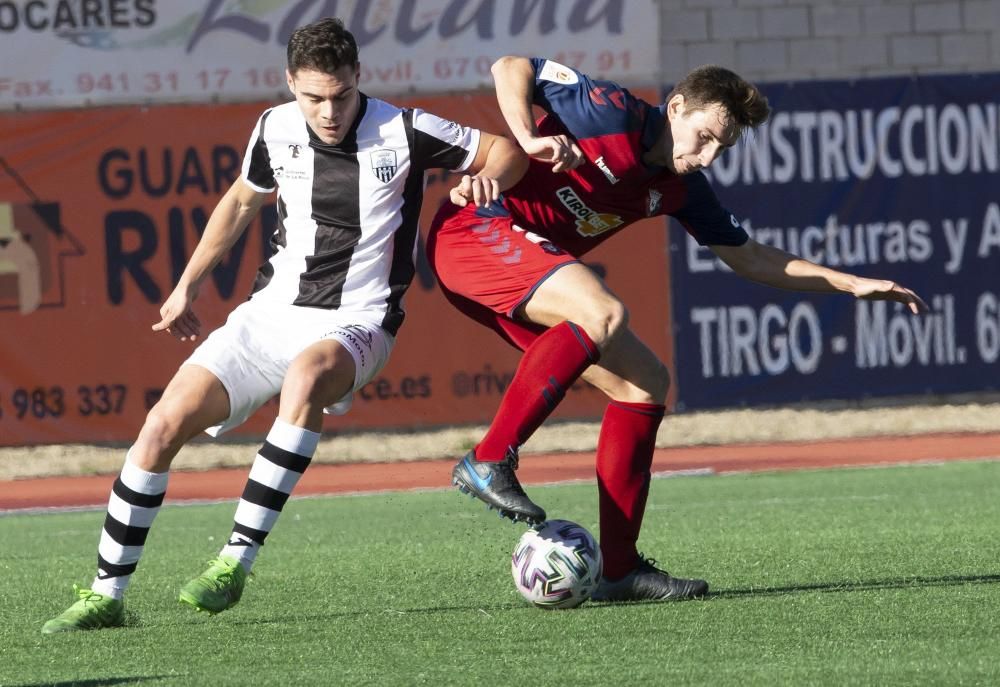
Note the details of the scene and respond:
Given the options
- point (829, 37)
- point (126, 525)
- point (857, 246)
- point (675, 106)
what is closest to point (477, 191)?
point (675, 106)

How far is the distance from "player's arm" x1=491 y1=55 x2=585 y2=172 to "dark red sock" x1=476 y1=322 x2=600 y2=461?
549mm

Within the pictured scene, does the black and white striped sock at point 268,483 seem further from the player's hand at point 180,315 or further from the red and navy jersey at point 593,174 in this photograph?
the red and navy jersey at point 593,174

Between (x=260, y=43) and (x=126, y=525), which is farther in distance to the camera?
(x=260, y=43)

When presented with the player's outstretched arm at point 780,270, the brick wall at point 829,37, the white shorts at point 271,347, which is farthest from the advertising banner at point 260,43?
the white shorts at point 271,347

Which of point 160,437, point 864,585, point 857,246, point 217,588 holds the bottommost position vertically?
point 857,246

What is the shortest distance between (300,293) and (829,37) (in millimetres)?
10587

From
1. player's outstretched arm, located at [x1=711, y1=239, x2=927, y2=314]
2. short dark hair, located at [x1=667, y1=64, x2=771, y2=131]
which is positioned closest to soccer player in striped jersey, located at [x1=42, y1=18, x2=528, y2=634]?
short dark hair, located at [x1=667, y1=64, x2=771, y2=131]

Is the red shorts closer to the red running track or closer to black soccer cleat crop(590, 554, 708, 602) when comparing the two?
black soccer cleat crop(590, 554, 708, 602)

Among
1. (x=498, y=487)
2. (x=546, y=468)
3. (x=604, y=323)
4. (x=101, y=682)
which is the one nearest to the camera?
(x=101, y=682)

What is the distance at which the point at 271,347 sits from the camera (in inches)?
218

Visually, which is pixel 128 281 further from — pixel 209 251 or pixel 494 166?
pixel 494 166

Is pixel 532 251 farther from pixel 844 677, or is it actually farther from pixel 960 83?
pixel 960 83

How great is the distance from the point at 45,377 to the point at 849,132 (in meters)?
7.09

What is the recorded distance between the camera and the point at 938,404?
15.0 metres
